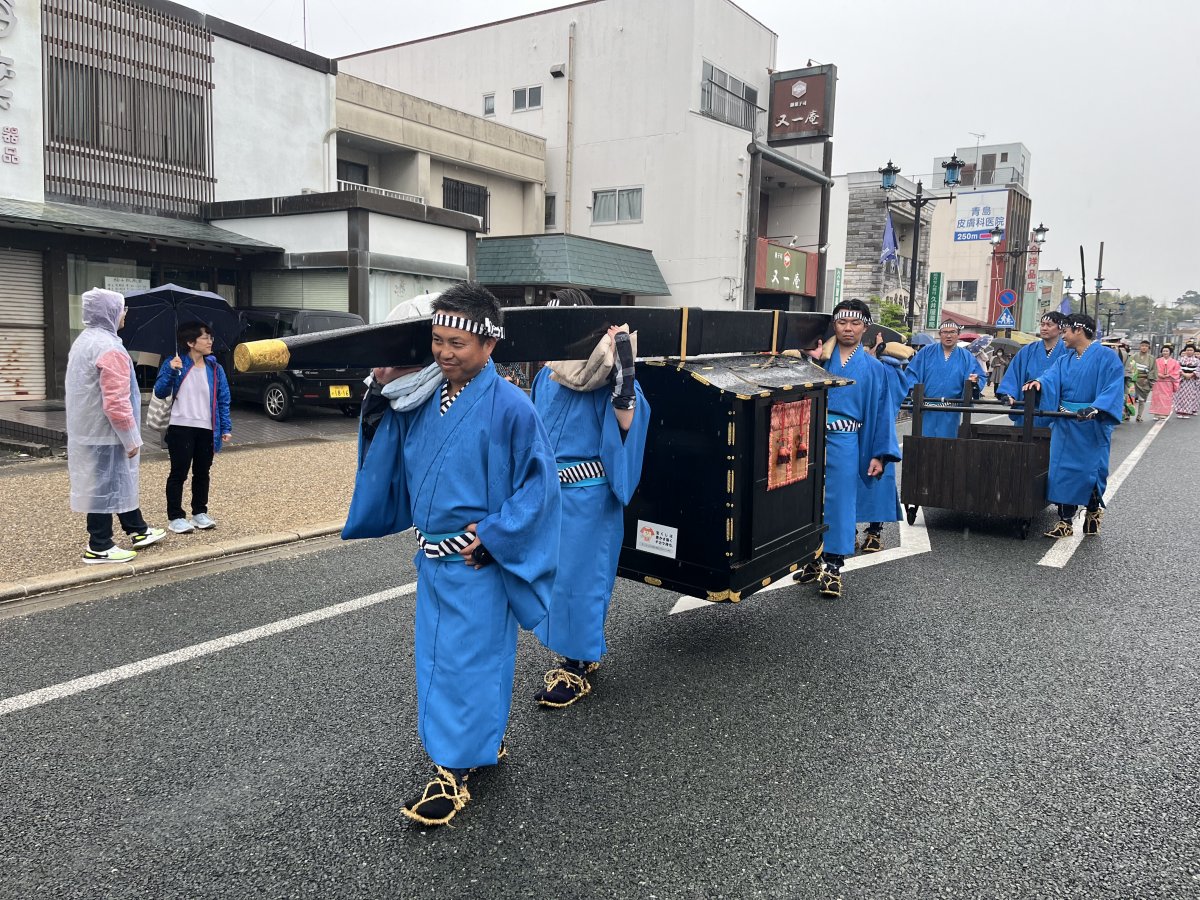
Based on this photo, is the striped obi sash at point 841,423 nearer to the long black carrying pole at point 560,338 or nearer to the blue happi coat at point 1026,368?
the long black carrying pole at point 560,338

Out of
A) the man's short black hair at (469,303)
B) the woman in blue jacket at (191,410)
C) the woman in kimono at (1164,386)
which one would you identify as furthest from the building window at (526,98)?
the man's short black hair at (469,303)

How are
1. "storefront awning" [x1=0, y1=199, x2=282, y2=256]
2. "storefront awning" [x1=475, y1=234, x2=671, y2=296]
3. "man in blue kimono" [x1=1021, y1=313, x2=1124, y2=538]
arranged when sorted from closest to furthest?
"man in blue kimono" [x1=1021, y1=313, x2=1124, y2=538]
"storefront awning" [x1=0, y1=199, x2=282, y2=256]
"storefront awning" [x1=475, y1=234, x2=671, y2=296]

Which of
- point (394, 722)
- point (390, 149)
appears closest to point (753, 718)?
point (394, 722)

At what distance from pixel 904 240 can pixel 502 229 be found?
92.9 feet

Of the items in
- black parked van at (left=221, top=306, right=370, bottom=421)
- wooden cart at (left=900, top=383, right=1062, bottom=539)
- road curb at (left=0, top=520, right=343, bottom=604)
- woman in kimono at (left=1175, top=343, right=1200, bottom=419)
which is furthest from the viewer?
woman in kimono at (left=1175, top=343, right=1200, bottom=419)

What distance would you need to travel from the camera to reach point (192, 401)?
6473 mm

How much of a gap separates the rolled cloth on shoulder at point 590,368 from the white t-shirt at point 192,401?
3838 mm

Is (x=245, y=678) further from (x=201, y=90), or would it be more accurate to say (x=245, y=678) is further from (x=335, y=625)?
(x=201, y=90)

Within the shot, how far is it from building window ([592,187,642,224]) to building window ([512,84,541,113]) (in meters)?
3.53

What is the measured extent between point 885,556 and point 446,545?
4.68 m

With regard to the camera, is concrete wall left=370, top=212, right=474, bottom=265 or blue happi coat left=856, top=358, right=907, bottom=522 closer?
blue happi coat left=856, top=358, right=907, bottom=522

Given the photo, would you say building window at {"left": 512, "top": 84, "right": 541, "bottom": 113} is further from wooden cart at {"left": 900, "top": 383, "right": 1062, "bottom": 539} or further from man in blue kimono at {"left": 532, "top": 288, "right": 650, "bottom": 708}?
man in blue kimono at {"left": 532, "top": 288, "right": 650, "bottom": 708}

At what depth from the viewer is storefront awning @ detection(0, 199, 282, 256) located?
41.8 feet

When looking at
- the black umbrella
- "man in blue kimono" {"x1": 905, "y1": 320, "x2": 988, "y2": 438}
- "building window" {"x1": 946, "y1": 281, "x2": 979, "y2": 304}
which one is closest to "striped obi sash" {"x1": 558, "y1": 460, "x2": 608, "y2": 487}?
the black umbrella
